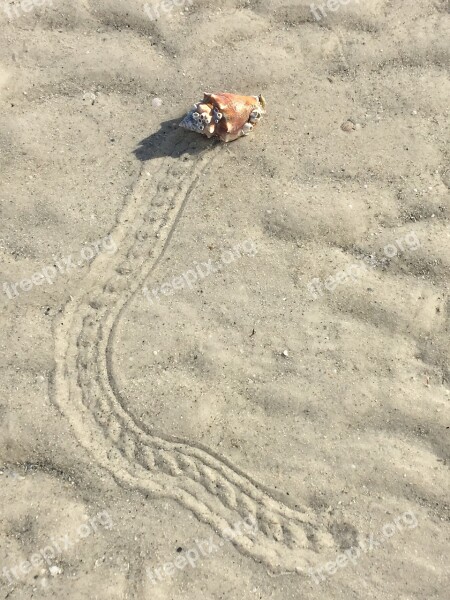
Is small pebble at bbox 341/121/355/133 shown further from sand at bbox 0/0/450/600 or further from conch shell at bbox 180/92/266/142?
conch shell at bbox 180/92/266/142

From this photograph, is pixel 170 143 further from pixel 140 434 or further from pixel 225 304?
pixel 140 434

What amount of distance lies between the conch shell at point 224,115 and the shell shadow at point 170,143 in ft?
0.64

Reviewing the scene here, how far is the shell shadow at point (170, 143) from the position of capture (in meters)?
5.66

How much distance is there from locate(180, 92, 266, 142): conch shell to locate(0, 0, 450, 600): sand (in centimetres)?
20

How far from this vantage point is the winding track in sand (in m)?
4.59

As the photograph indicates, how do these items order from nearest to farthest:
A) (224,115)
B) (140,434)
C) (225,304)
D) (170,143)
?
(140,434) → (225,304) → (224,115) → (170,143)

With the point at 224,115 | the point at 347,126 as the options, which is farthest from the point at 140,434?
the point at 347,126

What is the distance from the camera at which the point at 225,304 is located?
5.17 metres

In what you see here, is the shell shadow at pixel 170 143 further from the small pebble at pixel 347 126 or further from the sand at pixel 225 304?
the small pebble at pixel 347 126

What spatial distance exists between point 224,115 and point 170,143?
715mm

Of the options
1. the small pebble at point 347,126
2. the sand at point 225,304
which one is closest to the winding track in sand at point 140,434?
the sand at point 225,304

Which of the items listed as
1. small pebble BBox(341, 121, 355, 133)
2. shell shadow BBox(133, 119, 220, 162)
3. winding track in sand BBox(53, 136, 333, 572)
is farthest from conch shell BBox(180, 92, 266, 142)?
small pebble BBox(341, 121, 355, 133)

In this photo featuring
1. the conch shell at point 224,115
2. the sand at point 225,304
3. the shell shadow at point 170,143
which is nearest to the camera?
the sand at point 225,304

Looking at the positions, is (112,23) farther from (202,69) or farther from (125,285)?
(125,285)
